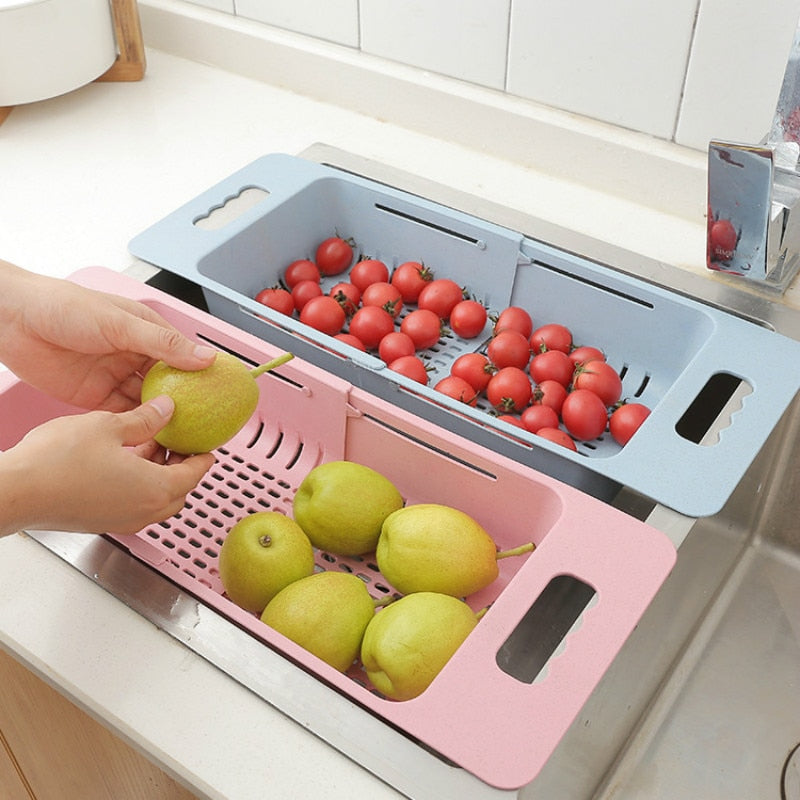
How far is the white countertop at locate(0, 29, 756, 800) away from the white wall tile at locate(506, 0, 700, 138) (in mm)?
93

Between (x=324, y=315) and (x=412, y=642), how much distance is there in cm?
44

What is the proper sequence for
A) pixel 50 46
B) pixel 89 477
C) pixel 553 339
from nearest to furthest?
pixel 89 477, pixel 553 339, pixel 50 46

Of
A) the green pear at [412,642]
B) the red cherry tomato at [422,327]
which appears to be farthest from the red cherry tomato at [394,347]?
the green pear at [412,642]

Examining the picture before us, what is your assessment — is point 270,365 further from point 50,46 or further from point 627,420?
point 50,46

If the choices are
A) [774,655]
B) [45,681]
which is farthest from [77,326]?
[774,655]

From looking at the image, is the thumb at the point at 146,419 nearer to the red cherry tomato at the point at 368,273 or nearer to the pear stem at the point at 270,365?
the pear stem at the point at 270,365

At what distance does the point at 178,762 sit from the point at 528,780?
8.3 inches

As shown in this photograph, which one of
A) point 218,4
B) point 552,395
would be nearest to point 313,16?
point 218,4

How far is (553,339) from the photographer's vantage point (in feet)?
3.10

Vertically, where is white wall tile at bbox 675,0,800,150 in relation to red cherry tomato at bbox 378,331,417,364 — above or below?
above

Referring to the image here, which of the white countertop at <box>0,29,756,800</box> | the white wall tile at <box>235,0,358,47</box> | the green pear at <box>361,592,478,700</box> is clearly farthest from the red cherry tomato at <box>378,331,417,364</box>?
the white wall tile at <box>235,0,358,47</box>

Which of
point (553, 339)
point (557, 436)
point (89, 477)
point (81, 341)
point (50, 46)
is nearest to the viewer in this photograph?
point (89, 477)

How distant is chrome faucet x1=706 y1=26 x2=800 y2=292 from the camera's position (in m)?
0.75

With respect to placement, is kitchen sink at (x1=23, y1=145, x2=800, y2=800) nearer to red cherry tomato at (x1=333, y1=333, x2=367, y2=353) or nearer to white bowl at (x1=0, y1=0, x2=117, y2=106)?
red cherry tomato at (x1=333, y1=333, x2=367, y2=353)
